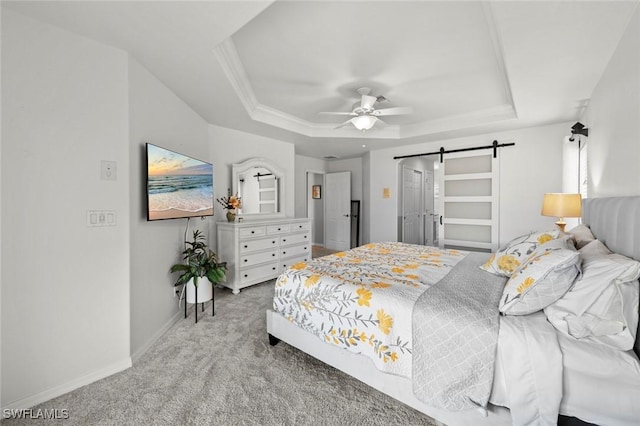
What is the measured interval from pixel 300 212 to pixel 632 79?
5.00m

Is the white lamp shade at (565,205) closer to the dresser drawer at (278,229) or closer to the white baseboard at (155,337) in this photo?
the dresser drawer at (278,229)

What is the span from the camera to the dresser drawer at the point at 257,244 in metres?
3.52

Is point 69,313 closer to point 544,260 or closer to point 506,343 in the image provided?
point 506,343

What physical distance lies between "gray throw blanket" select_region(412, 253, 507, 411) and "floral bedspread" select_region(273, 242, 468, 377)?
0.25ft

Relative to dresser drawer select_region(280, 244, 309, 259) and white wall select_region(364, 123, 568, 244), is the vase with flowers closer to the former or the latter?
dresser drawer select_region(280, 244, 309, 259)

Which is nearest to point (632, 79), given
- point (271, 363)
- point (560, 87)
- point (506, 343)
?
point (560, 87)

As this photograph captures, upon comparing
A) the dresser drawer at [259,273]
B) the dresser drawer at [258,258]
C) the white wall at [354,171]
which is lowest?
the dresser drawer at [259,273]

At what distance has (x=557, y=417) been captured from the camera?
1089mm

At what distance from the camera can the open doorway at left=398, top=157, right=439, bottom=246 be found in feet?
17.4

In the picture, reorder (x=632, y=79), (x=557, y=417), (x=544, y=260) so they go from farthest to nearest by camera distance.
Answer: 1. (x=632, y=79)
2. (x=544, y=260)
3. (x=557, y=417)

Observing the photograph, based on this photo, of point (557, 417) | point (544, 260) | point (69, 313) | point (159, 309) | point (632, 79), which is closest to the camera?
point (557, 417)

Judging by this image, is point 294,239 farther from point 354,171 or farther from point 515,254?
point 515,254

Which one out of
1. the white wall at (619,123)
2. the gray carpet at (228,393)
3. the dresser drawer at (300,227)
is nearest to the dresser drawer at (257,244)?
the dresser drawer at (300,227)

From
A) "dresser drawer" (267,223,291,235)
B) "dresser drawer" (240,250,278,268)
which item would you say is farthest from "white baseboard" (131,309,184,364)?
"dresser drawer" (267,223,291,235)
